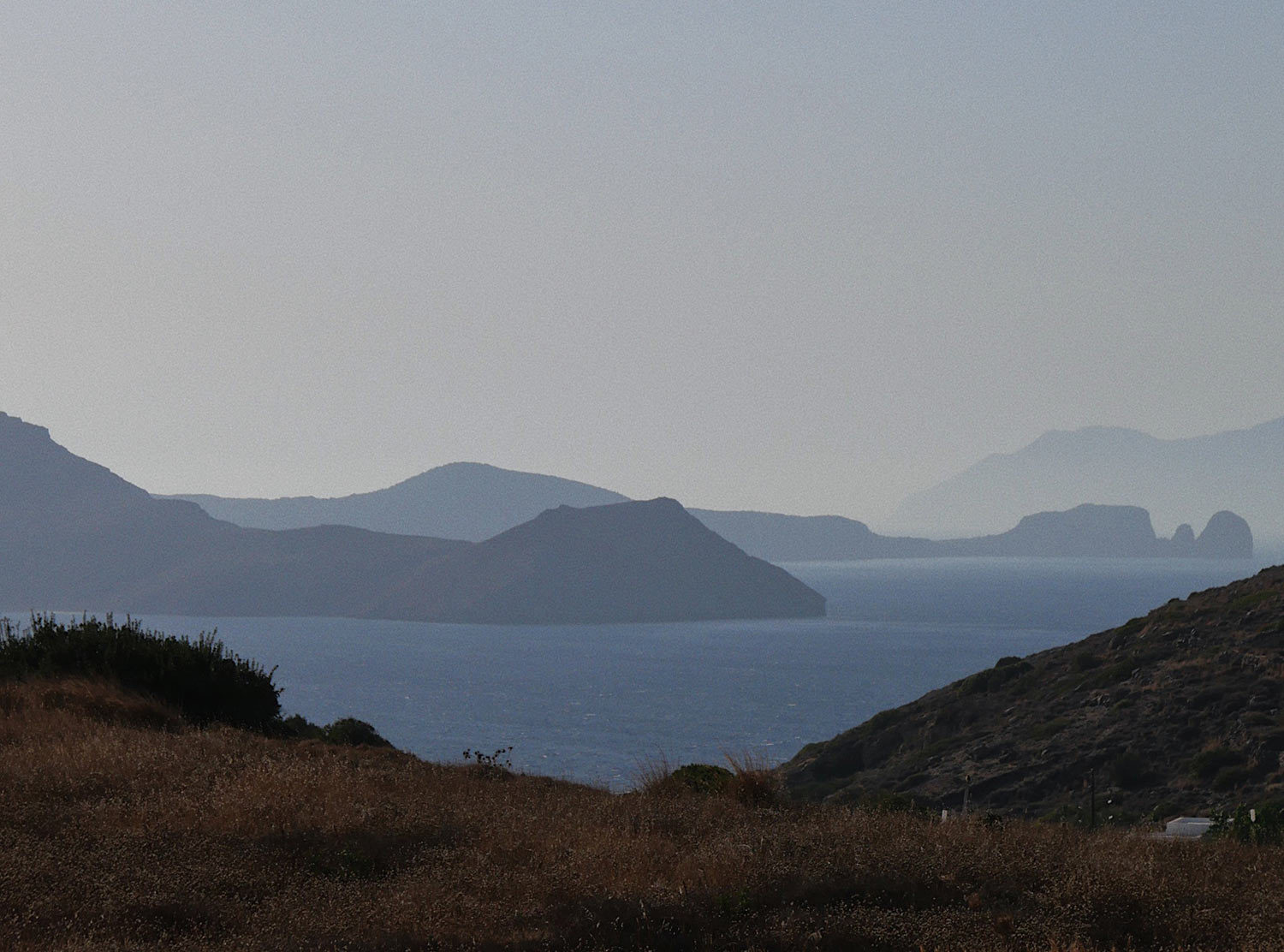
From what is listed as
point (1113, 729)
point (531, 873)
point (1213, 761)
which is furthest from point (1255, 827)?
point (1113, 729)

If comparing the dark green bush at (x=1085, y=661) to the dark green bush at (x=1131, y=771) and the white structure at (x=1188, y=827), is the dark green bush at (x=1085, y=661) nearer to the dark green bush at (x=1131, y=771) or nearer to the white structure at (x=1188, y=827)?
the dark green bush at (x=1131, y=771)

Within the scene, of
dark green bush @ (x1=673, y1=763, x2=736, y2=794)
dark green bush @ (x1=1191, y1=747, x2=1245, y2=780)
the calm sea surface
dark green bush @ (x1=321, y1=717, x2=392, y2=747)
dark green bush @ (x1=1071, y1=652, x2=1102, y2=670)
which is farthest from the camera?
the calm sea surface

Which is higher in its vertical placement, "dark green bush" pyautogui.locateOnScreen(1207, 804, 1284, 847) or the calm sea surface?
"dark green bush" pyautogui.locateOnScreen(1207, 804, 1284, 847)

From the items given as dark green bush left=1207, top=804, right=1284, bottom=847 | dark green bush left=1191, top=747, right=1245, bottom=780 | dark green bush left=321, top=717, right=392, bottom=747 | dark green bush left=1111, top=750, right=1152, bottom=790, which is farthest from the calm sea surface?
dark green bush left=1207, top=804, right=1284, bottom=847

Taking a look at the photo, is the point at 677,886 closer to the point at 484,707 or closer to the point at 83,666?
the point at 83,666

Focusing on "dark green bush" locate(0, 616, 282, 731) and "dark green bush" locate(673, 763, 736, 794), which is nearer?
"dark green bush" locate(673, 763, 736, 794)

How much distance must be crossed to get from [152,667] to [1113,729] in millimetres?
30700

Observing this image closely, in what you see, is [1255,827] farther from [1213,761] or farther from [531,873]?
[1213,761]

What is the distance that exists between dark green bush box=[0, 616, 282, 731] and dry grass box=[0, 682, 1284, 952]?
579 cm

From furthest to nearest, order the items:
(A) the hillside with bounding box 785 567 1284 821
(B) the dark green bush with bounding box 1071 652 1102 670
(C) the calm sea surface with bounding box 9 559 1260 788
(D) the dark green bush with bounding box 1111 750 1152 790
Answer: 1. (C) the calm sea surface with bounding box 9 559 1260 788
2. (B) the dark green bush with bounding box 1071 652 1102 670
3. (D) the dark green bush with bounding box 1111 750 1152 790
4. (A) the hillside with bounding box 785 567 1284 821

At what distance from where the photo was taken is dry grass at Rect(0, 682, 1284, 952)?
769 centimetres

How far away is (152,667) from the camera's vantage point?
1856 cm

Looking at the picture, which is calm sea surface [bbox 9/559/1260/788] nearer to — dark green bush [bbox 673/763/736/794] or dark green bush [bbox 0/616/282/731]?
dark green bush [bbox 0/616/282/731]

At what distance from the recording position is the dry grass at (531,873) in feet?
25.2
